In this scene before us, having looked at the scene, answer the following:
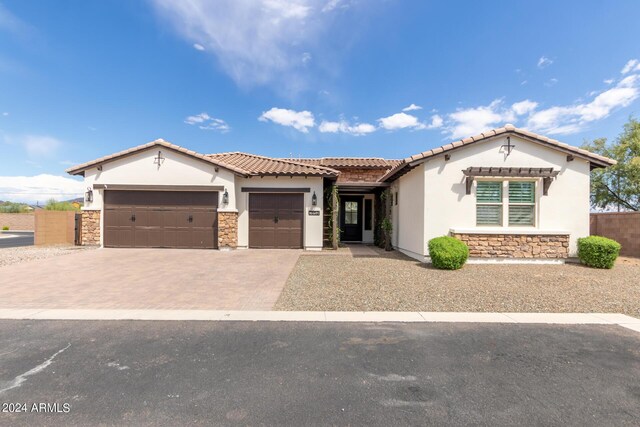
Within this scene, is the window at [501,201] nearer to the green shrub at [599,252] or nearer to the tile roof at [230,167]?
the green shrub at [599,252]

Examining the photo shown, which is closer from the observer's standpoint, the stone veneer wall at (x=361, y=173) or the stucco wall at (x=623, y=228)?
the stucco wall at (x=623, y=228)

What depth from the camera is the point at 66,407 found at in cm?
260

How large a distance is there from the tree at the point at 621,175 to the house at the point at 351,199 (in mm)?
12370

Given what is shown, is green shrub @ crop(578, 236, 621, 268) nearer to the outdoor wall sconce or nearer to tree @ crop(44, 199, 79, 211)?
the outdoor wall sconce

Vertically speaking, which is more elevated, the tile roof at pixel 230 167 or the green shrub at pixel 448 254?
the tile roof at pixel 230 167

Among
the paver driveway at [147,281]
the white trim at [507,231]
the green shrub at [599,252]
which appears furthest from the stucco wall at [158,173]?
the green shrub at [599,252]

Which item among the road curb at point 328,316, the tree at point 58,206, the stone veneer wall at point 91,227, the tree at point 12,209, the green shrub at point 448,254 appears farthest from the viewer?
the tree at point 12,209

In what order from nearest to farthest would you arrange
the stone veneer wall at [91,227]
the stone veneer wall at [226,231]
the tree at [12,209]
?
the stone veneer wall at [226,231] < the stone veneer wall at [91,227] < the tree at [12,209]

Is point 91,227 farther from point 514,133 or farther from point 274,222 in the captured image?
point 514,133

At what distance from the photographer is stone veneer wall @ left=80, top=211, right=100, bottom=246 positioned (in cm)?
1284

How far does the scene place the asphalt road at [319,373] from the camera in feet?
8.29

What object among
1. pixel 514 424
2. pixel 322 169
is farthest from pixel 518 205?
pixel 514 424

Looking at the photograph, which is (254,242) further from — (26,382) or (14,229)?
(14,229)

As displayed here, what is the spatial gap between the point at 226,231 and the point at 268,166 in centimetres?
355
